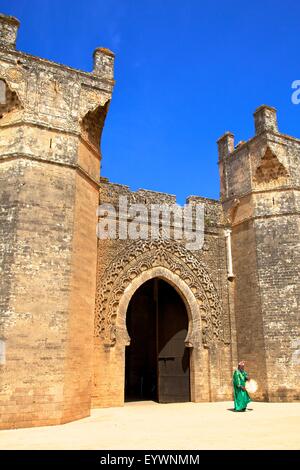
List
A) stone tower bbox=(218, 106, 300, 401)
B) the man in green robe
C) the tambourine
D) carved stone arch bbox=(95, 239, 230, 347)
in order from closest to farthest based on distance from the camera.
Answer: the man in green robe
carved stone arch bbox=(95, 239, 230, 347)
stone tower bbox=(218, 106, 300, 401)
the tambourine

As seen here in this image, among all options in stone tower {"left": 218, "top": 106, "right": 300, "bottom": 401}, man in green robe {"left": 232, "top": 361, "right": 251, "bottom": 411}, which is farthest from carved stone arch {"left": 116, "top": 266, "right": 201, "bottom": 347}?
man in green robe {"left": 232, "top": 361, "right": 251, "bottom": 411}

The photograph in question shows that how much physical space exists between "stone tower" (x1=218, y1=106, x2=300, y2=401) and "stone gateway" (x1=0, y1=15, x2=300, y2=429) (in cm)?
3

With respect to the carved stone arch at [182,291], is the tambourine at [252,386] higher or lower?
lower

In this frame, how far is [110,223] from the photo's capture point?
11.1 meters

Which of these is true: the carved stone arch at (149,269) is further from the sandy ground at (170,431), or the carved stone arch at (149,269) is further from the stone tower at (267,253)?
the sandy ground at (170,431)

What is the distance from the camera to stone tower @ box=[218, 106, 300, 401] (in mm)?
11102

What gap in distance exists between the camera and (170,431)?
6.42 meters

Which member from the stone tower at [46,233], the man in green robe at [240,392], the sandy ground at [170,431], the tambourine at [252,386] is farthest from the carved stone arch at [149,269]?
the man in green robe at [240,392]

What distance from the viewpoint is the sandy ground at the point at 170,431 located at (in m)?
5.32

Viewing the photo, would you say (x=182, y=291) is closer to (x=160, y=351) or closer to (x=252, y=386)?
(x=160, y=351)

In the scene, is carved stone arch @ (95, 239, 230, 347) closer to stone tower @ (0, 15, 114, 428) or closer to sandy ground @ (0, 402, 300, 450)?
stone tower @ (0, 15, 114, 428)

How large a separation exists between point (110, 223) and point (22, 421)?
5.28 metres

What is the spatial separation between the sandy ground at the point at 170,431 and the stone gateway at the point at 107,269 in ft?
2.73
